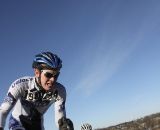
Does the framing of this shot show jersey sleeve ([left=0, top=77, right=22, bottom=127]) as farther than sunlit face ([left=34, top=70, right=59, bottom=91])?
No

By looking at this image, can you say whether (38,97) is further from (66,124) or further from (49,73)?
(66,124)

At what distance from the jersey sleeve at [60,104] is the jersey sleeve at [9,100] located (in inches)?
50.0

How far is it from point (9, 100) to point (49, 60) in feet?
5.08

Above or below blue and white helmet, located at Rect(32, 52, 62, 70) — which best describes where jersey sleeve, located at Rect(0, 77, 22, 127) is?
below

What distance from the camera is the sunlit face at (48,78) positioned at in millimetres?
10508

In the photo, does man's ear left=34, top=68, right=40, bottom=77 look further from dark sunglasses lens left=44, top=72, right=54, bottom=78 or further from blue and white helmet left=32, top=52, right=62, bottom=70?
dark sunglasses lens left=44, top=72, right=54, bottom=78

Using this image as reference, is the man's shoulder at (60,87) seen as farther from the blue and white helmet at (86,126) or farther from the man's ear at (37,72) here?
the blue and white helmet at (86,126)

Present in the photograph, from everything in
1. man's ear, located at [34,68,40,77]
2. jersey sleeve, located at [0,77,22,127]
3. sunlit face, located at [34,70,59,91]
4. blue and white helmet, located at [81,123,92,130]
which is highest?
man's ear, located at [34,68,40,77]

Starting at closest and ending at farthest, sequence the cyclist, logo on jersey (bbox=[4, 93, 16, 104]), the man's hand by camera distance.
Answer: the man's hand < logo on jersey (bbox=[4, 93, 16, 104]) < the cyclist

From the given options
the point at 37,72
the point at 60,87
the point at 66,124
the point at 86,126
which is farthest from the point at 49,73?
the point at 86,126

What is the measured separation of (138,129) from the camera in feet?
339

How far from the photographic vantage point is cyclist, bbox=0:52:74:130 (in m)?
10.4

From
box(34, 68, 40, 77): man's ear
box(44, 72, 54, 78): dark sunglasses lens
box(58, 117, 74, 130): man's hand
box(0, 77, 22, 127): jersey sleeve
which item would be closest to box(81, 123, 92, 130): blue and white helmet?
box(58, 117, 74, 130): man's hand

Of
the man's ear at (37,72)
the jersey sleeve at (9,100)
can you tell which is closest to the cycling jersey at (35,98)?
the jersey sleeve at (9,100)
